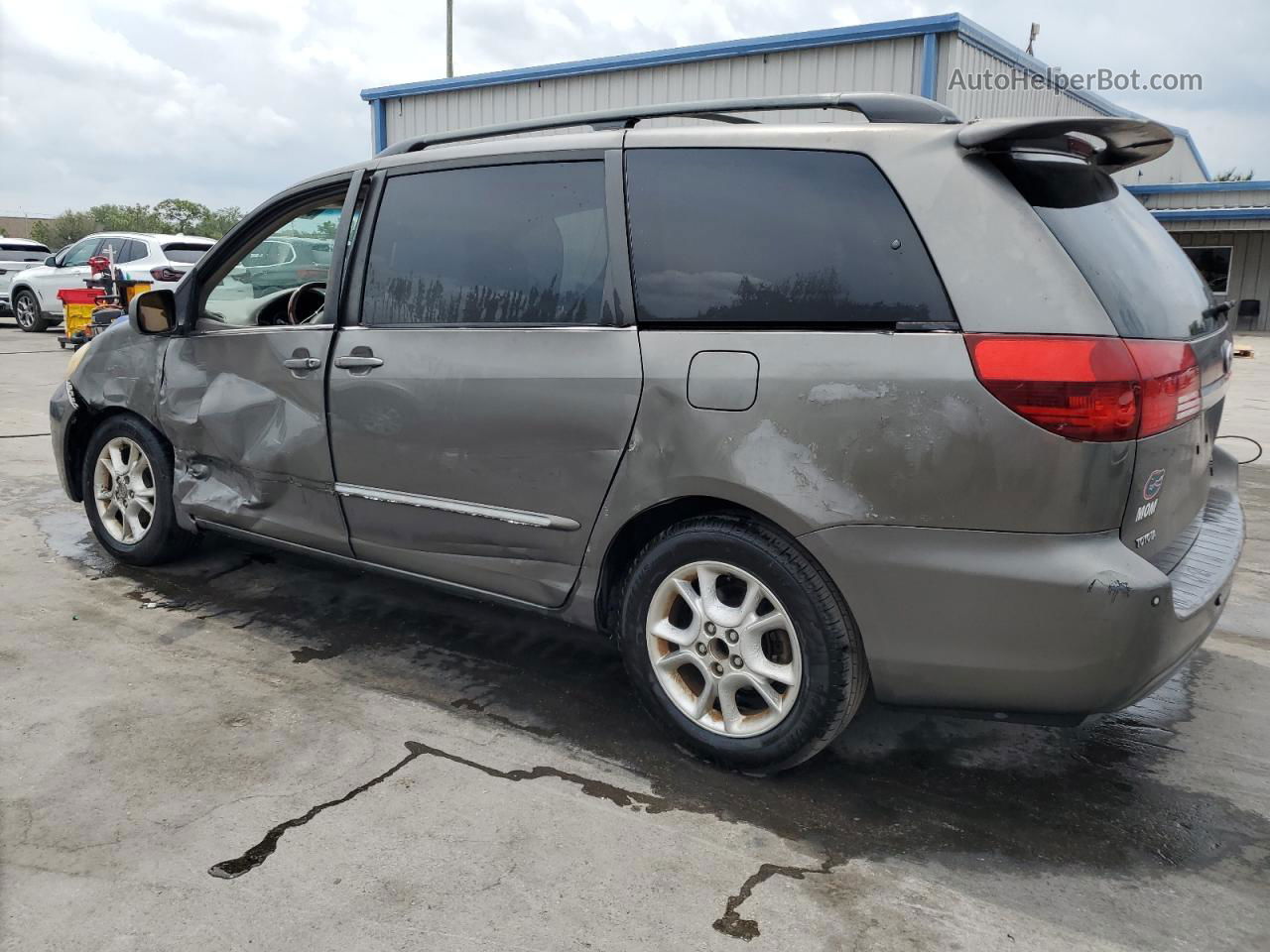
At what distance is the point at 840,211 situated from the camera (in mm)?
2668

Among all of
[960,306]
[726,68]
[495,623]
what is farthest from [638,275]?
[726,68]

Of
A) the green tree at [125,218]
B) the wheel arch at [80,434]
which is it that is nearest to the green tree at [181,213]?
the green tree at [125,218]

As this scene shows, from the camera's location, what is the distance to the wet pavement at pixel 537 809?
2.25m

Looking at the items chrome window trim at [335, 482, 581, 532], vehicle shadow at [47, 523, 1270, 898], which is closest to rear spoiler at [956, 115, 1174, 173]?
chrome window trim at [335, 482, 581, 532]

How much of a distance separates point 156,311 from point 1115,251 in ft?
11.8

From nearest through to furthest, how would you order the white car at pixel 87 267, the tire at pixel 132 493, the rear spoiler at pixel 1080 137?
1. the rear spoiler at pixel 1080 137
2. the tire at pixel 132 493
3. the white car at pixel 87 267

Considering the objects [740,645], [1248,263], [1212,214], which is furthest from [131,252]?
[1248,263]

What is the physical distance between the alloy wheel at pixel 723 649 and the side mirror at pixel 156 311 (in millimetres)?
2592

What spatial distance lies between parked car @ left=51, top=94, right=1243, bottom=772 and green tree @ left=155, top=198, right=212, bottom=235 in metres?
82.1

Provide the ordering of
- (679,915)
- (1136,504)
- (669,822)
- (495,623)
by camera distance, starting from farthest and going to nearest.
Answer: (495,623) < (669,822) < (1136,504) < (679,915)

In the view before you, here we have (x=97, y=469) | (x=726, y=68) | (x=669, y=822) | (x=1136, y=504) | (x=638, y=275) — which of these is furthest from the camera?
(x=726, y=68)

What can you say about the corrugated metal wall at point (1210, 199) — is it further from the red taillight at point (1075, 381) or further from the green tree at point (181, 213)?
the green tree at point (181, 213)

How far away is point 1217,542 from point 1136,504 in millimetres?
732

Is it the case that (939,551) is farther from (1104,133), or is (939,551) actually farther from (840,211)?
(1104,133)
